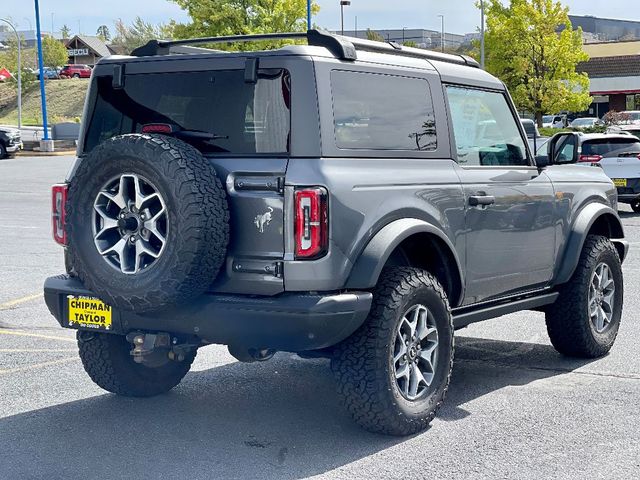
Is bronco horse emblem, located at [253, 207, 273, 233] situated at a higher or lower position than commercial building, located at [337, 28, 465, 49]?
lower

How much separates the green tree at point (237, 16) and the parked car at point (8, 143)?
1310cm

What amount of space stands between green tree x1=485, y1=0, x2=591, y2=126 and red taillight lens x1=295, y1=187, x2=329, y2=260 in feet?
154

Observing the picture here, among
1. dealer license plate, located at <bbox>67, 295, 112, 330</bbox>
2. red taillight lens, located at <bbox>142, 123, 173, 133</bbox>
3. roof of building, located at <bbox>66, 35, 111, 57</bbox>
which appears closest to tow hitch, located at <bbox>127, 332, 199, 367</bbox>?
dealer license plate, located at <bbox>67, 295, 112, 330</bbox>

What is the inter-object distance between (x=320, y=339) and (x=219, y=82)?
144cm

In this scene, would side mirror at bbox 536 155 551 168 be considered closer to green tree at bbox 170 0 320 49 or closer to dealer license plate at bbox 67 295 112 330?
dealer license plate at bbox 67 295 112 330

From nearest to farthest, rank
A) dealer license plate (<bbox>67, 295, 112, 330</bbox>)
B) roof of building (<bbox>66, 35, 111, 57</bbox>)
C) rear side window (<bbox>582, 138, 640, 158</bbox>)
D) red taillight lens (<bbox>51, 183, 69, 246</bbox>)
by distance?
1. dealer license plate (<bbox>67, 295, 112, 330</bbox>)
2. red taillight lens (<bbox>51, 183, 69, 246</bbox>)
3. rear side window (<bbox>582, 138, 640, 158</bbox>)
4. roof of building (<bbox>66, 35, 111, 57</bbox>)

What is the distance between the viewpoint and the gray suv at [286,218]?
5039 millimetres

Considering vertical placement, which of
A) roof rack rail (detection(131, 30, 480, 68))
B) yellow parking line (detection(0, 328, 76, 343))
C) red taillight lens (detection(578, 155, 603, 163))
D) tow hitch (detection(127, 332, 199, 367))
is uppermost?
roof rack rail (detection(131, 30, 480, 68))

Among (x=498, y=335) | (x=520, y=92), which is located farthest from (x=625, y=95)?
(x=498, y=335)

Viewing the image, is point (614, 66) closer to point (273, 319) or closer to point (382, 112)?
point (382, 112)

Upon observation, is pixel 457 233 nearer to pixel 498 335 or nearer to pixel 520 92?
pixel 498 335

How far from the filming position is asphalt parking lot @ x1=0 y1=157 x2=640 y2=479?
16.4 ft

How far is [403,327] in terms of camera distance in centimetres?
556

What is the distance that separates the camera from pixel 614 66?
68750 millimetres
